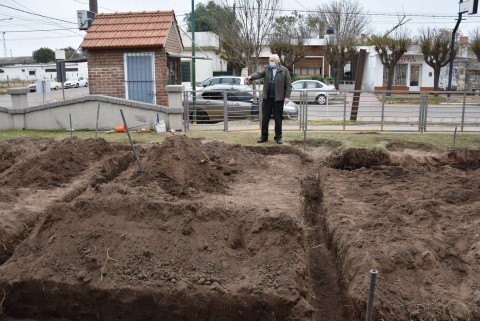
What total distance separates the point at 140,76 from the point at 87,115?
2566 millimetres

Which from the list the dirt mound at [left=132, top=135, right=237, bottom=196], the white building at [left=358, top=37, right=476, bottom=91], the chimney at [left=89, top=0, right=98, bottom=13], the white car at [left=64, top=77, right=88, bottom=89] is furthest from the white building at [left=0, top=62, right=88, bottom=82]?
the dirt mound at [left=132, top=135, right=237, bottom=196]

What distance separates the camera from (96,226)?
5.56 meters

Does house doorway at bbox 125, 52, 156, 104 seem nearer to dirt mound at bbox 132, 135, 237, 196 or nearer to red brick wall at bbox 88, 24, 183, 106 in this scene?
red brick wall at bbox 88, 24, 183, 106

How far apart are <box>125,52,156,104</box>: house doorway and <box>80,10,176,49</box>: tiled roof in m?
0.45

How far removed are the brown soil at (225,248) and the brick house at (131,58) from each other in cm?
858

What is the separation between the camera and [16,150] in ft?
33.8

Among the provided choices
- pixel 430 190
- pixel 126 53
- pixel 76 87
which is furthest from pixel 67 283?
pixel 76 87

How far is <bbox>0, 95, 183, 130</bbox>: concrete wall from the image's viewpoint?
14.4 m

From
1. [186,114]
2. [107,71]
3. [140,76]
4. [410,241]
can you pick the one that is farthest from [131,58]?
[410,241]

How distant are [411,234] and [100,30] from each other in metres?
13.9

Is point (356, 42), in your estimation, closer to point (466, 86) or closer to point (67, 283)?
point (466, 86)

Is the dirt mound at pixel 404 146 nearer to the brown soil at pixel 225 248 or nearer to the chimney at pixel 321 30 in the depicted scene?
the brown soil at pixel 225 248

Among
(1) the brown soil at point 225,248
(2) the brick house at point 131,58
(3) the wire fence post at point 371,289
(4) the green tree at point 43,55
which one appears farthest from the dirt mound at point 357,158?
(4) the green tree at point 43,55

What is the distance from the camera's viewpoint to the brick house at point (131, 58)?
16203 mm
